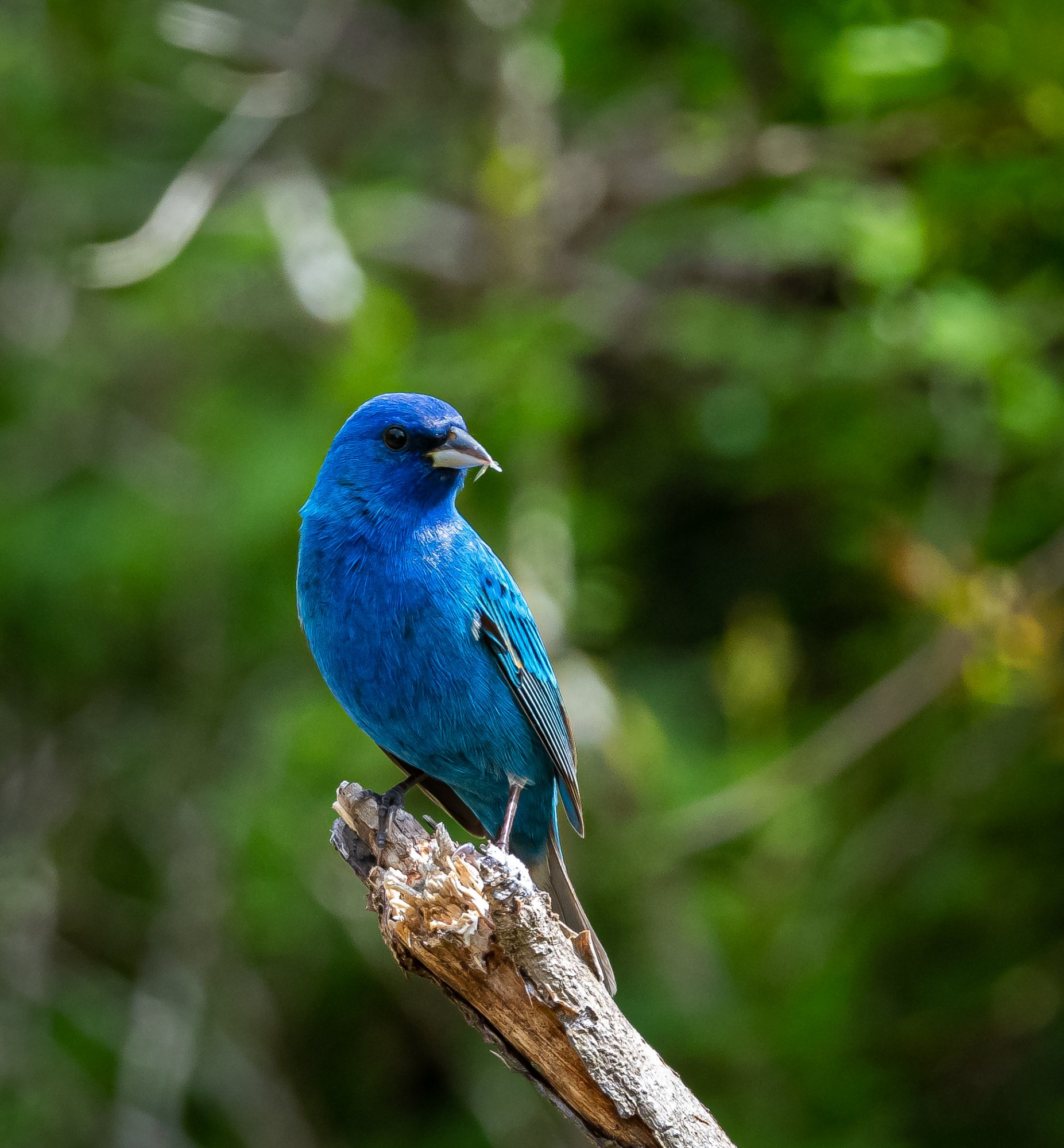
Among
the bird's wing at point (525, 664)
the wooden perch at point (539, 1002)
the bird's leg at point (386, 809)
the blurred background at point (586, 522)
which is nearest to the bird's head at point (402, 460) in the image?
the bird's wing at point (525, 664)

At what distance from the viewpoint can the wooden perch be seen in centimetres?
276

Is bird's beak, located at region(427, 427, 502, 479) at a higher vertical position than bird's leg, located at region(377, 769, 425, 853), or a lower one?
higher

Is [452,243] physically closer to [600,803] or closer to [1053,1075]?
[600,803]

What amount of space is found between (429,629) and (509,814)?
0.57m

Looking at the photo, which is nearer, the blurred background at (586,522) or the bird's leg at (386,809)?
the bird's leg at (386,809)

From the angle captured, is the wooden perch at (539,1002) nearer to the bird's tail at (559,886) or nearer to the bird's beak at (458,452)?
the bird's tail at (559,886)

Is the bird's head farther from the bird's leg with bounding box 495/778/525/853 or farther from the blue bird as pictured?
the bird's leg with bounding box 495/778/525/853

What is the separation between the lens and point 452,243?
7.66 m

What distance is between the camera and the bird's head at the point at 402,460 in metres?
3.86

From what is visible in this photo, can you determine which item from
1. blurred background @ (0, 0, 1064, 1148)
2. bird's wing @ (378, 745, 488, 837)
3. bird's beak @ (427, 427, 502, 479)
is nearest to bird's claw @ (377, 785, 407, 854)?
bird's wing @ (378, 745, 488, 837)

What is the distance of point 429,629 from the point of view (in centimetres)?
374

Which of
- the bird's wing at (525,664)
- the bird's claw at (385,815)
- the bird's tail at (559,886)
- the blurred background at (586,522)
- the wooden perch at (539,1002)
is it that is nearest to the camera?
the wooden perch at (539,1002)

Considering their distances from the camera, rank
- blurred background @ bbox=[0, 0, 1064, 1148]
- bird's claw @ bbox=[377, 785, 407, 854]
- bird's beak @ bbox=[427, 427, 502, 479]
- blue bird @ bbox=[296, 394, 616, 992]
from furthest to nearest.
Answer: blurred background @ bbox=[0, 0, 1064, 1148] < bird's beak @ bbox=[427, 427, 502, 479] < blue bird @ bbox=[296, 394, 616, 992] < bird's claw @ bbox=[377, 785, 407, 854]

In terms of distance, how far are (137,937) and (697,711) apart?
363cm
